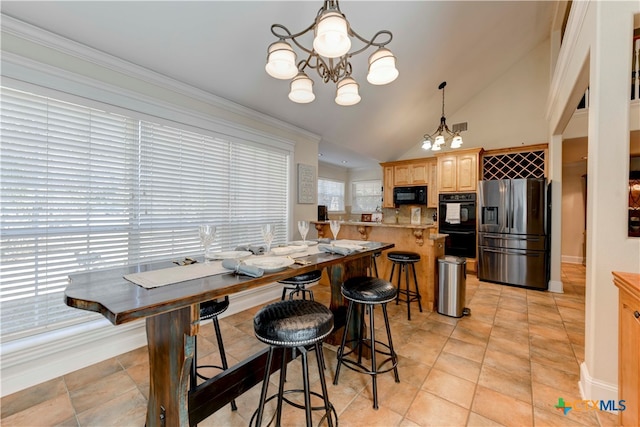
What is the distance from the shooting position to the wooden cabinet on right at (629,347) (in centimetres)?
124

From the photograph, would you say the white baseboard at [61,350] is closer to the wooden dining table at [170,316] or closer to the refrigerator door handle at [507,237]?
the wooden dining table at [170,316]

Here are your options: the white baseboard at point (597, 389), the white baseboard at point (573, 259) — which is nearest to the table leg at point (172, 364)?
the white baseboard at point (597, 389)

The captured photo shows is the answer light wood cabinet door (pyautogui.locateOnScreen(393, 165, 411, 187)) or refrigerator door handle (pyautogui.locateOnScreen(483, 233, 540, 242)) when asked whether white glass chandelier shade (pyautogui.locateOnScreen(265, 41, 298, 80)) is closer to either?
refrigerator door handle (pyautogui.locateOnScreen(483, 233, 540, 242))

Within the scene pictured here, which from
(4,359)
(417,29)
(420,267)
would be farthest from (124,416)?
(417,29)

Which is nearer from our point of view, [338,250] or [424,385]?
[338,250]

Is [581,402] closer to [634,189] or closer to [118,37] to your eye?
[634,189]

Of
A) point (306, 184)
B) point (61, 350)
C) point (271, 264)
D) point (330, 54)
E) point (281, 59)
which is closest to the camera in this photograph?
point (271, 264)

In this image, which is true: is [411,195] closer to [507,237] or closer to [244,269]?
[507,237]

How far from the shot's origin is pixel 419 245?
11.0 ft

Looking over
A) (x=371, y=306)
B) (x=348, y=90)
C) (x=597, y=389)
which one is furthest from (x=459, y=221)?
(x=348, y=90)

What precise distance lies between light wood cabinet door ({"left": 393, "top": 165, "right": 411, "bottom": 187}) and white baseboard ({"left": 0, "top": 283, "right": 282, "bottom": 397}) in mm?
5277

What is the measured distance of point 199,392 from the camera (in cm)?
132

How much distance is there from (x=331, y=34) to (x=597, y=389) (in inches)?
106

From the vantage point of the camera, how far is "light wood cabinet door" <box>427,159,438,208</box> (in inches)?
212
